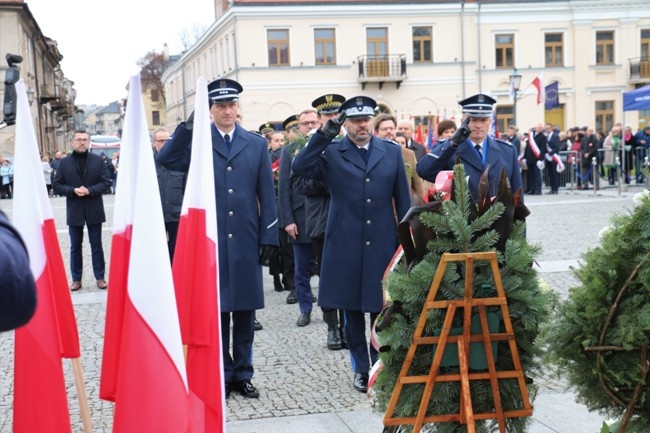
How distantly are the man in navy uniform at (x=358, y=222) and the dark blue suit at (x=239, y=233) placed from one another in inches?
16.1

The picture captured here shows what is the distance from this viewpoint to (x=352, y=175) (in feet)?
19.6

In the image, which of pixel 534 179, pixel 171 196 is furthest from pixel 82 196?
pixel 534 179

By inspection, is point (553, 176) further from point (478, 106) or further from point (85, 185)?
point (478, 106)

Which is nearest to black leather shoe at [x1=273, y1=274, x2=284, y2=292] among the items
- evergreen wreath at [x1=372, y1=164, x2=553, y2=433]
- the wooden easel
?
evergreen wreath at [x1=372, y1=164, x2=553, y2=433]

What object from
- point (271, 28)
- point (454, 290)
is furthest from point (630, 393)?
point (271, 28)

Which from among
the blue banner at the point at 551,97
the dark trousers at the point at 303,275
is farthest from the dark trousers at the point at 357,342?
the blue banner at the point at 551,97

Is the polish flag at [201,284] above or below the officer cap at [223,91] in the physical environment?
below

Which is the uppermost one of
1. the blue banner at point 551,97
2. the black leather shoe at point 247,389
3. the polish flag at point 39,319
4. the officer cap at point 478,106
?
the blue banner at point 551,97

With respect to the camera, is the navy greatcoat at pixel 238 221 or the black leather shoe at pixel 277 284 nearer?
the navy greatcoat at pixel 238 221

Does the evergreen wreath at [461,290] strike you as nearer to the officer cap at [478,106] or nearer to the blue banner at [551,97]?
the officer cap at [478,106]

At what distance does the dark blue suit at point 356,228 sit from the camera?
5.95 metres

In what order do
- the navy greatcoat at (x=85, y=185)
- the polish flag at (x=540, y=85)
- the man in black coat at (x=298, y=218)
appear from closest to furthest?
the man in black coat at (x=298, y=218) → the navy greatcoat at (x=85, y=185) → the polish flag at (x=540, y=85)

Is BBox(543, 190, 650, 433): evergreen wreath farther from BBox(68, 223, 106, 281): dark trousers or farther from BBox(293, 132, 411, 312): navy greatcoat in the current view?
BBox(68, 223, 106, 281): dark trousers

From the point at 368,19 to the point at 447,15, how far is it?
172 inches
